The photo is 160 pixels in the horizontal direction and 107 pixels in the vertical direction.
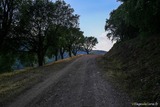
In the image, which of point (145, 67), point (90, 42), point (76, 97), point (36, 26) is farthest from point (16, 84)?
point (90, 42)

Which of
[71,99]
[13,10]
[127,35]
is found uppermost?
[13,10]

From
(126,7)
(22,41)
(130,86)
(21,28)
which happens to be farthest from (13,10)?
(130,86)

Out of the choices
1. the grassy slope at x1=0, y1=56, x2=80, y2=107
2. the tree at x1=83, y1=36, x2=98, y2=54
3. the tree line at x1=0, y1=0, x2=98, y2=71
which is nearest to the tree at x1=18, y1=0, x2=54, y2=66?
the tree line at x1=0, y1=0, x2=98, y2=71

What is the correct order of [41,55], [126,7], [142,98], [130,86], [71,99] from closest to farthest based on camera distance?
[142,98]
[71,99]
[130,86]
[126,7]
[41,55]

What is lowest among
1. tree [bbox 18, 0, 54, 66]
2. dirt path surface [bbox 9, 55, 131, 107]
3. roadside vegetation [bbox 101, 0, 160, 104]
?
dirt path surface [bbox 9, 55, 131, 107]

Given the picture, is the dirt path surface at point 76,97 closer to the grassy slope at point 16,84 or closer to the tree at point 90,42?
the grassy slope at point 16,84

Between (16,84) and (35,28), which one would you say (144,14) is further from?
(35,28)

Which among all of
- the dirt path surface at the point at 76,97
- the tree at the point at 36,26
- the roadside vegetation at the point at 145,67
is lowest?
the dirt path surface at the point at 76,97

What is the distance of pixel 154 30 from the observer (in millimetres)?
19344

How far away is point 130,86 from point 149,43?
32.7 feet

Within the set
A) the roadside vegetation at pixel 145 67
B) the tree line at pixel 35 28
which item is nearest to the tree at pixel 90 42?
the tree line at pixel 35 28

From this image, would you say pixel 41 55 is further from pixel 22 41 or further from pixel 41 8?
pixel 41 8

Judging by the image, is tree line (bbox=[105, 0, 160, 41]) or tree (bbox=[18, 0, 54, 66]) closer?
tree line (bbox=[105, 0, 160, 41])

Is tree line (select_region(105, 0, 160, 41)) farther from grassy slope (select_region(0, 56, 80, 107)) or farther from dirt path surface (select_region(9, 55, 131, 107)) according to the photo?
grassy slope (select_region(0, 56, 80, 107))
